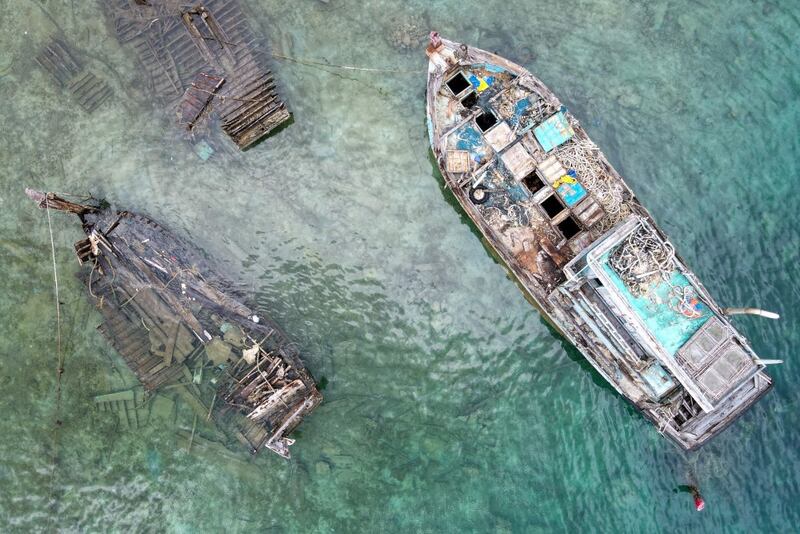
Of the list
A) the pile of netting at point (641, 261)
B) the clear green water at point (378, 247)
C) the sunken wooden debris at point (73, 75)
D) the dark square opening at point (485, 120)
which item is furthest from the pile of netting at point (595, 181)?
the sunken wooden debris at point (73, 75)

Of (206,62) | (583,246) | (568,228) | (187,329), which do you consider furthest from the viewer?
(187,329)

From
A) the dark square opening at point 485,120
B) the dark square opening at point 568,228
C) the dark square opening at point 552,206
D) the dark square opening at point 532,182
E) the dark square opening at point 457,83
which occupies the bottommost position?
the dark square opening at point 568,228

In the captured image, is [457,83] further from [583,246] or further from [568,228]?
[583,246]

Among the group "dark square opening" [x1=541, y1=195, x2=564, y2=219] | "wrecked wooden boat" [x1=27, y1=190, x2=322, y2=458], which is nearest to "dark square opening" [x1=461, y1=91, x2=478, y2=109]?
"dark square opening" [x1=541, y1=195, x2=564, y2=219]

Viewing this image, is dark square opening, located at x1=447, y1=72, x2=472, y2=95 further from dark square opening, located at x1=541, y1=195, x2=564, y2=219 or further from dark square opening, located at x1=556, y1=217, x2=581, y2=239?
dark square opening, located at x1=556, y1=217, x2=581, y2=239

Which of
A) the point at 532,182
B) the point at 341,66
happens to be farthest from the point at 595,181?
the point at 341,66

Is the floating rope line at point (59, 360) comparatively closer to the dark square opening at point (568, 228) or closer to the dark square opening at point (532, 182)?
the dark square opening at point (532, 182)
